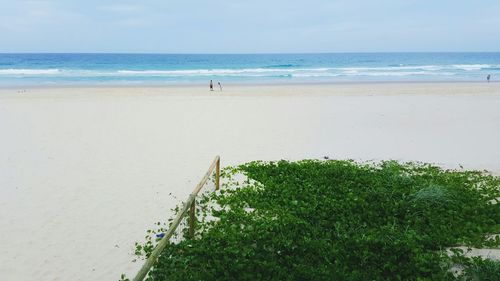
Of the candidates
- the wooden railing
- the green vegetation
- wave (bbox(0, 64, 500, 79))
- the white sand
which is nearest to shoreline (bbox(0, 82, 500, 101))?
the white sand

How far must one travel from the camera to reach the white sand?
8.09 meters

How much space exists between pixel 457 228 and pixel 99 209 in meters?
8.07

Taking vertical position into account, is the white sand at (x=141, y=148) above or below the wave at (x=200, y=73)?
below

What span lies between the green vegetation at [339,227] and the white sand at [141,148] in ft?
4.92

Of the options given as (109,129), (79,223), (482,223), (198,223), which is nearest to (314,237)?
(198,223)

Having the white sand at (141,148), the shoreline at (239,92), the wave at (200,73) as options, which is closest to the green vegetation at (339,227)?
the white sand at (141,148)

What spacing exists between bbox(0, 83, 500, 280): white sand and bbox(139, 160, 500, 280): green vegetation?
1.50 metres

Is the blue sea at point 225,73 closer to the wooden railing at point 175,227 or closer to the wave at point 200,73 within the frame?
the wave at point 200,73

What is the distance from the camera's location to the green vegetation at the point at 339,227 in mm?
6570

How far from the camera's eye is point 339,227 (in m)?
7.98

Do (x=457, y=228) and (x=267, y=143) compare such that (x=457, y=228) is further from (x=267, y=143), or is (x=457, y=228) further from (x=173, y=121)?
(x=173, y=121)

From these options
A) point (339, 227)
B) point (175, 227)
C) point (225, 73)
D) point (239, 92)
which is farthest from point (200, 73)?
point (175, 227)

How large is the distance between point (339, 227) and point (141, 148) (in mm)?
9692

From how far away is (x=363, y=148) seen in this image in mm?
15289
